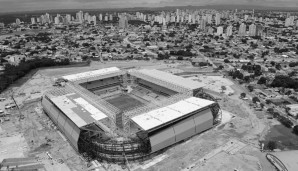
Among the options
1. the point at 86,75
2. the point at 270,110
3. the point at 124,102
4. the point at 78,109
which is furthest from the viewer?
the point at 86,75

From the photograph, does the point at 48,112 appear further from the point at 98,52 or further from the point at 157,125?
the point at 98,52

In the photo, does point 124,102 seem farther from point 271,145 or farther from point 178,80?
point 271,145

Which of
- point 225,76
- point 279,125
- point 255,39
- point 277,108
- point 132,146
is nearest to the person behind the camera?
Result: point 132,146

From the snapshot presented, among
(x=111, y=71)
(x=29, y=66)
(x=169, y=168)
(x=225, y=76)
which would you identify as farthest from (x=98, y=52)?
(x=169, y=168)

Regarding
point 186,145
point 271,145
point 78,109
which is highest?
point 78,109

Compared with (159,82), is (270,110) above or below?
below

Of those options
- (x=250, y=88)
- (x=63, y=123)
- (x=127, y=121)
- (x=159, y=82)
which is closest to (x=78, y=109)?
(x=63, y=123)
